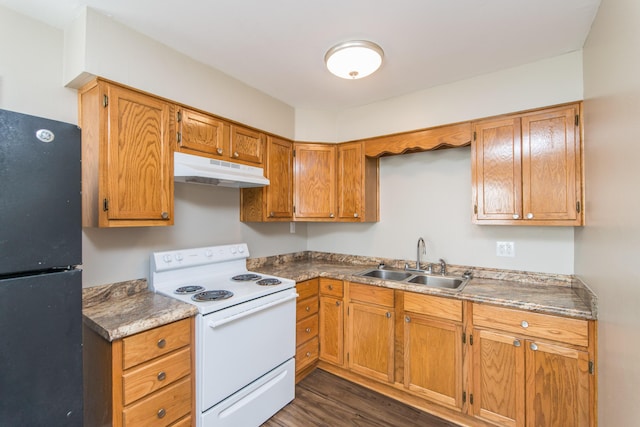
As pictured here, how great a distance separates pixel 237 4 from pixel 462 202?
2205 millimetres

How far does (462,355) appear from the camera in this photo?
1942 mm

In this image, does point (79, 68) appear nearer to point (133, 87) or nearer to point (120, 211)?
point (133, 87)

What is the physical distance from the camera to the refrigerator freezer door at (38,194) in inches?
36.5

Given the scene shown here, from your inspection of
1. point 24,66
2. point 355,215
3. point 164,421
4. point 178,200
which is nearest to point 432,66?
point 355,215

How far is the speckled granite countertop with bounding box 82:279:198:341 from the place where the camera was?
1377 mm

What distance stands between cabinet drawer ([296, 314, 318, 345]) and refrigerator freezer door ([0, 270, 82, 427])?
1.57 meters

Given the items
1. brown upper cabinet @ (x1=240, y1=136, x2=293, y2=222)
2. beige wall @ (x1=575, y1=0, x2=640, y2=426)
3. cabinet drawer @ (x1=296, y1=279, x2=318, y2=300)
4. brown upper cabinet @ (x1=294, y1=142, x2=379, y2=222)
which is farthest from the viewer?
brown upper cabinet @ (x1=294, y1=142, x2=379, y2=222)

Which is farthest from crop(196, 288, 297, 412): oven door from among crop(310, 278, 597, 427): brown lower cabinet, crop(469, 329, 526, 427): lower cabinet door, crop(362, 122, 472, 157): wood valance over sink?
crop(362, 122, 472, 157): wood valance over sink

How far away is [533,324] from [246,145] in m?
2.39

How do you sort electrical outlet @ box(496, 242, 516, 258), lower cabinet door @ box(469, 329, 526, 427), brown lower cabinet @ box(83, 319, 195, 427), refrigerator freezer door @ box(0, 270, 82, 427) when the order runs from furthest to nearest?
electrical outlet @ box(496, 242, 516, 258) → lower cabinet door @ box(469, 329, 526, 427) → brown lower cabinet @ box(83, 319, 195, 427) → refrigerator freezer door @ box(0, 270, 82, 427)

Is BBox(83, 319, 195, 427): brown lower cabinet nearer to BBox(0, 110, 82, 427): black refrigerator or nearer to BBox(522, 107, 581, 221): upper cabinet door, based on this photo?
BBox(0, 110, 82, 427): black refrigerator

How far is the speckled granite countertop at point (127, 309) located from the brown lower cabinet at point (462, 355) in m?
1.36

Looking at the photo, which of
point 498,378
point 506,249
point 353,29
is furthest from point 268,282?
point 506,249

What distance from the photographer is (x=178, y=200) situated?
219 cm
